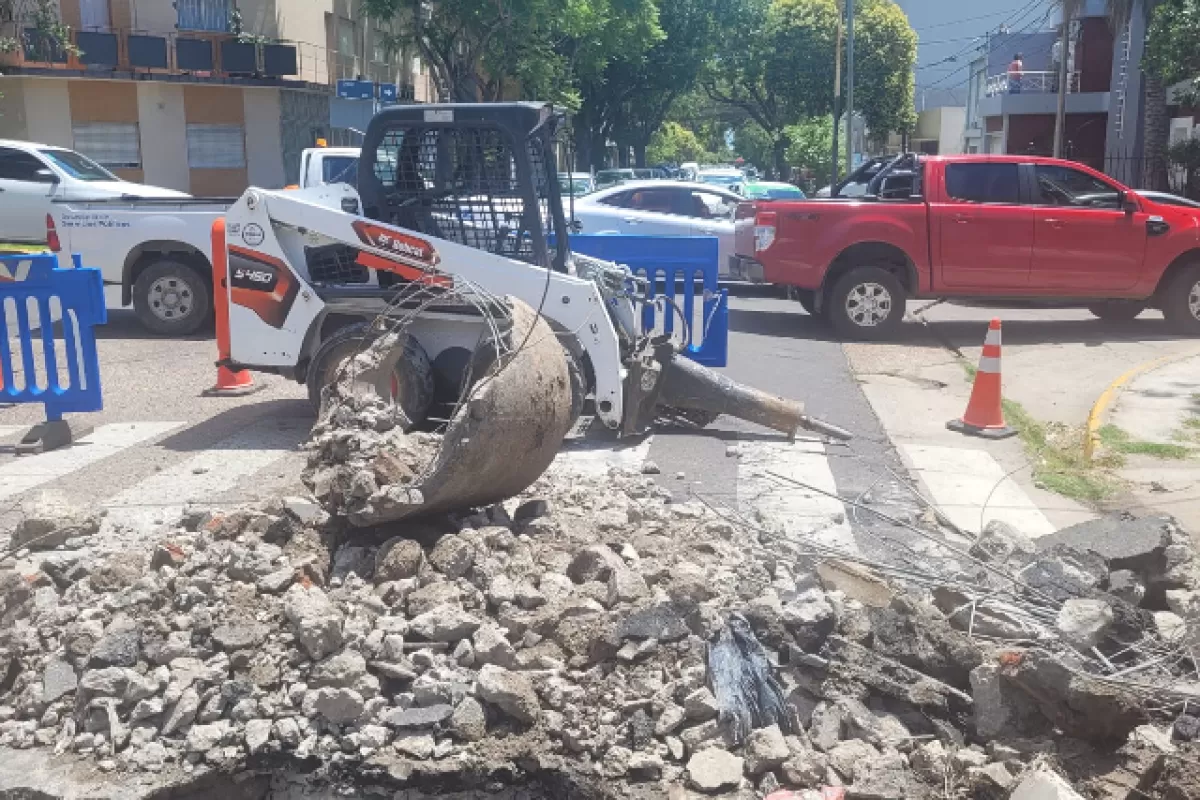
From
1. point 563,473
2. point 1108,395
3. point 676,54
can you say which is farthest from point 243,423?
point 676,54

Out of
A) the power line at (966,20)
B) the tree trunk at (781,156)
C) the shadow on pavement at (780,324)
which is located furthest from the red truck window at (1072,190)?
the power line at (966,20)

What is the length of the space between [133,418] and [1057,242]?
33.0ft

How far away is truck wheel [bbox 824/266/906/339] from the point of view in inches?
549

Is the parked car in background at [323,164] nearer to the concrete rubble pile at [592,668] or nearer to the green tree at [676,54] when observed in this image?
the concrete rubble pile at [592,668]

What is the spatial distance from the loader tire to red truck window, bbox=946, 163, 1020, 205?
808 centimetres

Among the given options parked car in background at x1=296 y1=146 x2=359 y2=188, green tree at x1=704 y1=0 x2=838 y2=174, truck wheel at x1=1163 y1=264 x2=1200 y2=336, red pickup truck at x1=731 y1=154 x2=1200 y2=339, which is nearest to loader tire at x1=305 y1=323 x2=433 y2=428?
red pickup truck at x1=731 y1=154 x2=1200 y2=339

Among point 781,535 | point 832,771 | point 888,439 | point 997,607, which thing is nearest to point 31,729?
point 832,771

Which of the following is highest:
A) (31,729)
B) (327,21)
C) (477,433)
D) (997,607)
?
(327,21)

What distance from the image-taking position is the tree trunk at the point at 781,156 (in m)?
55.0

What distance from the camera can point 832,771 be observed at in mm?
4332

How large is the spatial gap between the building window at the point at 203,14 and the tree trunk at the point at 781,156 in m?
25.3

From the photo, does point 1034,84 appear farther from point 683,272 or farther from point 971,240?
point 683,272

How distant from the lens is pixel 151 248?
1300cm

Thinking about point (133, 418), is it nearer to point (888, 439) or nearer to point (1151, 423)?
point (888, 439)
